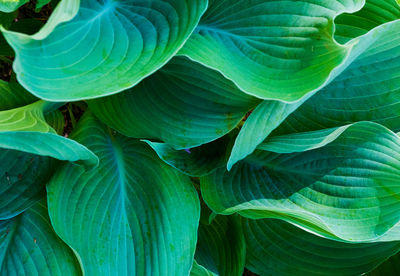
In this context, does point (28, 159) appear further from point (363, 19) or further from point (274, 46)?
point (363, 19)

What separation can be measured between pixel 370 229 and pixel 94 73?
1.82ft

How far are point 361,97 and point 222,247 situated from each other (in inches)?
19.7

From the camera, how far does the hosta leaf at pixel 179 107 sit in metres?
0.83

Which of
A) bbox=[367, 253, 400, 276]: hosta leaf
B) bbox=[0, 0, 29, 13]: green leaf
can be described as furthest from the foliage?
bbox=[367, 253, 400, 276]: hosta leaf

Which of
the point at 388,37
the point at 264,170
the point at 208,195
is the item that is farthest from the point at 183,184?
the point at 388,37

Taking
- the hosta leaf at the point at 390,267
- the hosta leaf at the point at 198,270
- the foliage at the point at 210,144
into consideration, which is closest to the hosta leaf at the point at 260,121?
the foliage at the point at 210,144

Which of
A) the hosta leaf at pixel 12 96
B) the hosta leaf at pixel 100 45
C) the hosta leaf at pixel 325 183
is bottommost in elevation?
the hosta leaf at pixel 12 96

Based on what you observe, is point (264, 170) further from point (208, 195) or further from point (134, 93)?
point (134, 93)

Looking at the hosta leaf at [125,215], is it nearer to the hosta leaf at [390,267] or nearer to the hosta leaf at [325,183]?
the hosta leaf at [325,183]

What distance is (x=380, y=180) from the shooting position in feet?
2.70

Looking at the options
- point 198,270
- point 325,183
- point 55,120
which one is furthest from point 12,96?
point 325,183

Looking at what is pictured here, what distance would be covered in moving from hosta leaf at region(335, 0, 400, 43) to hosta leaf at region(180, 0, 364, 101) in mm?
207

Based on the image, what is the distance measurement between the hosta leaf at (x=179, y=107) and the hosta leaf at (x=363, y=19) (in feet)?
0.95

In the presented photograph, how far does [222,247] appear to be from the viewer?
3.59 ft
